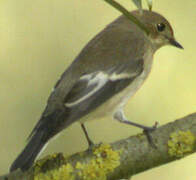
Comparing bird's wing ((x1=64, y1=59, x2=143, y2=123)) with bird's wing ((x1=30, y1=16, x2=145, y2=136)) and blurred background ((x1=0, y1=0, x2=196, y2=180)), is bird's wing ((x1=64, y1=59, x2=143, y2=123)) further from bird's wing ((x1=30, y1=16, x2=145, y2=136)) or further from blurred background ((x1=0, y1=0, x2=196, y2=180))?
blurred background ((x1=0, y1=0, x2=196, y2=180))

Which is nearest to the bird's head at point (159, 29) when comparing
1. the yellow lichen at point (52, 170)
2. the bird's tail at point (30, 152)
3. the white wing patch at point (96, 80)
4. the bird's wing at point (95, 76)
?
the bird's wing at point (95, 76)

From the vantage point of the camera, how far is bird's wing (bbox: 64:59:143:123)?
3.65 metres

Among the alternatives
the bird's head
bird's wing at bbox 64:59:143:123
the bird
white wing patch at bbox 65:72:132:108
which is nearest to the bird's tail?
the bird

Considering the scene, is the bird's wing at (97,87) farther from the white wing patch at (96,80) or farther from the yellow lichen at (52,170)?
the yellow lichen at (52,170)

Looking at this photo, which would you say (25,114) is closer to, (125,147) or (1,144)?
(1,144)

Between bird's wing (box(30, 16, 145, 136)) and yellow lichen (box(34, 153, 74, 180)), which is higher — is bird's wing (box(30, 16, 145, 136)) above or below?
above

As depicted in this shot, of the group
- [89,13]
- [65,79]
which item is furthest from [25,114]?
[65,79]

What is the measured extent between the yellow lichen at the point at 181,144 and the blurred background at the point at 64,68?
2.01 meters

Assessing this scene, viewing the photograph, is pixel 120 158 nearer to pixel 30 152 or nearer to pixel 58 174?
pixel 58 174

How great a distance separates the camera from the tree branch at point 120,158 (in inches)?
121

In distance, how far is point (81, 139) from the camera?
5383 mm

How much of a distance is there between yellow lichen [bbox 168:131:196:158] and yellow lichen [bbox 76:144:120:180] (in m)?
0.31

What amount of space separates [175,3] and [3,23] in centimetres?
175

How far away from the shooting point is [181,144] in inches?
124
